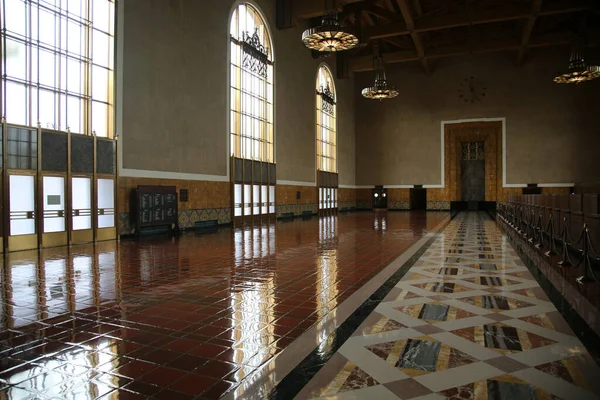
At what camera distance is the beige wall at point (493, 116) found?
2439 cm

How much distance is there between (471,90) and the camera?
85.9 feet

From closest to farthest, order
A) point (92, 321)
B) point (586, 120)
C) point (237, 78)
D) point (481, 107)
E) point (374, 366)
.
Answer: point (374, 366)
point (92, 321)
point (237, 78)
point (586, 120)
point (481, 107)

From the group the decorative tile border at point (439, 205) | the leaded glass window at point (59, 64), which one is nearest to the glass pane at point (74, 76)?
the leaded glass window at point (59, 64)

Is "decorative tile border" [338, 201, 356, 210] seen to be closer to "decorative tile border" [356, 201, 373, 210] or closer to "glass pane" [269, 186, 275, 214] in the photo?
"decorative tile border" [356, 201, 373, 210]

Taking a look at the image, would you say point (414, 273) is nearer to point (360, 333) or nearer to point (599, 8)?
point (360, 333)

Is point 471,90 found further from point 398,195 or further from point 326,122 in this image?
point 326,122

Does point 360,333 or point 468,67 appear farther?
point 468,67

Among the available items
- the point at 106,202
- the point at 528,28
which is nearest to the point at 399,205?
the point at 528,28

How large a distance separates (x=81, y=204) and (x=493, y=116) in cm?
2416

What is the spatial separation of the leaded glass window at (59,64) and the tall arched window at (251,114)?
514 centimetres

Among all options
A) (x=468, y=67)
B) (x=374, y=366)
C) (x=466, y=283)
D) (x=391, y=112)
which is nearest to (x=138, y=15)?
(x=466, y=283)

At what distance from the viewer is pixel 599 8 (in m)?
18.9

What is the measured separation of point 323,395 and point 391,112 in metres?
27.0

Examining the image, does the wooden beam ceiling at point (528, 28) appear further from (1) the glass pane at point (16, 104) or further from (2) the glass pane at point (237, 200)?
(1) the glass pane at point (16, 104)
